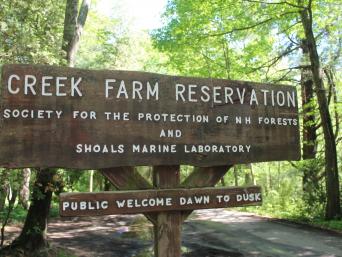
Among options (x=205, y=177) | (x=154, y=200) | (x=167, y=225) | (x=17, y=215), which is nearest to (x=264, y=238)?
(x=205, y=177)

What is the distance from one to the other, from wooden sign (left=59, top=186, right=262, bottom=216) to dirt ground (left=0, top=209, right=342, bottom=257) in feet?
19.7

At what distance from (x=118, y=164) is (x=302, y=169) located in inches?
582

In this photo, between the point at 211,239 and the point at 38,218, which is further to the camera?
the point at 211,239

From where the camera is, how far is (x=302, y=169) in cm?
1784

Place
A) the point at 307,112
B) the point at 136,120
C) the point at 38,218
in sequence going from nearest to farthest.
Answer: the point at 136,120 → the point at 38,218 → the point at 307,112

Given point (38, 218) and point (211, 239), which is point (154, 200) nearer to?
point (38, 218)

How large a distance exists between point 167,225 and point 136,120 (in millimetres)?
1247

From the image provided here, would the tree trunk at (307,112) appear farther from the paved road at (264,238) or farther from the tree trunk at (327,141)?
the paved road at (264,238)

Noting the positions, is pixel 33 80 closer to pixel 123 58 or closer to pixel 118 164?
pixel 118 164

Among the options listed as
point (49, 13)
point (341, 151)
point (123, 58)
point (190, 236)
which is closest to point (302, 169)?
point (341, 151)

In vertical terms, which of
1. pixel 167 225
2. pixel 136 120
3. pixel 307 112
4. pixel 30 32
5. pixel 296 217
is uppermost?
pixel 30 32

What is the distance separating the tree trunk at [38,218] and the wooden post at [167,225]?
5342 mm

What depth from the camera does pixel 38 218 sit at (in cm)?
1027

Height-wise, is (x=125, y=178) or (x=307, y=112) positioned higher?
(x=307, y=112)
